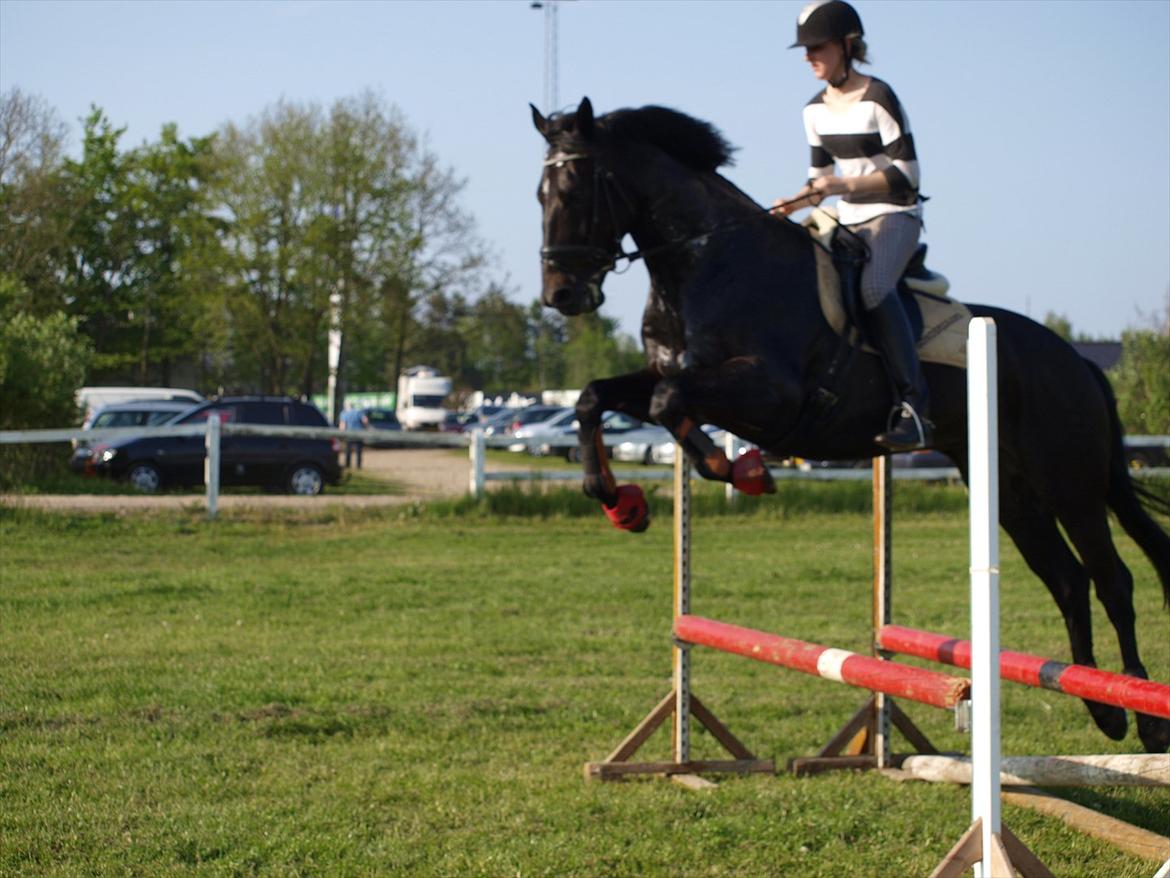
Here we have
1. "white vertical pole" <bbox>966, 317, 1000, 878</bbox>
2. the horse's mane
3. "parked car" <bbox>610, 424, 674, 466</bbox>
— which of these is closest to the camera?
Answer: "white vertical pole" <bbox>966, 317, 1000, 878</bbox>

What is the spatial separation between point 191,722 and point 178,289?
110 feet

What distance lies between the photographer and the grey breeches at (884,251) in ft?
18.5

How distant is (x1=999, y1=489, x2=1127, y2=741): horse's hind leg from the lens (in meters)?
6.03

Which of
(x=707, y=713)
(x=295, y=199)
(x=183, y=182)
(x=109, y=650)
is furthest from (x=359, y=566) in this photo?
(x=183, y=182)

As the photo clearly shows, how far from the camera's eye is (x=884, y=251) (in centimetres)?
568

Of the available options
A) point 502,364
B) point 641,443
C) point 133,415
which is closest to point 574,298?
point 133,415

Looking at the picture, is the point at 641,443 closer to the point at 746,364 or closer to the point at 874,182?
the point at 874,182

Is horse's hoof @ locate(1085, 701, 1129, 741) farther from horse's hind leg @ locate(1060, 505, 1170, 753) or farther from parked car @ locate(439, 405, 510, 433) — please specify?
parked car @ locate(439, 405, 510, 433)

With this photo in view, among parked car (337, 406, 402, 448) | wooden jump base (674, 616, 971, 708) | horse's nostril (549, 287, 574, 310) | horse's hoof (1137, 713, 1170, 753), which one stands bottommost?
horse's hoof (1137, 713, 1170, 753)

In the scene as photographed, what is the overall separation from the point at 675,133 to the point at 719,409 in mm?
1380

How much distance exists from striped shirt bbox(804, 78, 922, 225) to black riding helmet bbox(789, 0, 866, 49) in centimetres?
24

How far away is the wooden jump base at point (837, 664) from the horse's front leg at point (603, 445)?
515 millimetres

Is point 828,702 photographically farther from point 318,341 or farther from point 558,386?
point 558,386

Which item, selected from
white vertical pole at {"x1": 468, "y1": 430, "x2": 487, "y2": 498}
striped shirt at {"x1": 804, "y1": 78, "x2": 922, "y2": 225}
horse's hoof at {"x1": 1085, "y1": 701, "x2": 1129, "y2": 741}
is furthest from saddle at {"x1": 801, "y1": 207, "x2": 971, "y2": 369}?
white vertical pole at {"x1": 468, "y1": 430, "x2": 487, "y2": 498}
